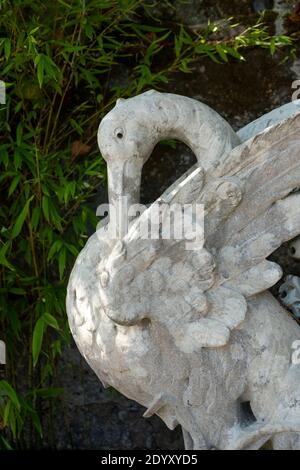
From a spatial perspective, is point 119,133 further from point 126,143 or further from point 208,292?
point 208,292

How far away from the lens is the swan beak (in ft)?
6.90

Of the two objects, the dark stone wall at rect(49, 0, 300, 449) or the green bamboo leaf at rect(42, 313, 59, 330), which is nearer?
the green bamboo leaf at rect(42, 313, 59, 330)

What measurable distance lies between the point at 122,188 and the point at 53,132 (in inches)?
29.2

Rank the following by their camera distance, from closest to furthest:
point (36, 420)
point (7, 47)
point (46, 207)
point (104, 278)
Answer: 1. point (104, 278)
2. point (7, 47)
3. point (46, 207)
4. point (36, 420)

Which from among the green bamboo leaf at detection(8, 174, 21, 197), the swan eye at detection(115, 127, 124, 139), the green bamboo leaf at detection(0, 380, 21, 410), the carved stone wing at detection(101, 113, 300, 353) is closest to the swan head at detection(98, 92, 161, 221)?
the swan eye at detection(115, 127, 124, 139)

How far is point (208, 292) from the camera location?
6.82ft

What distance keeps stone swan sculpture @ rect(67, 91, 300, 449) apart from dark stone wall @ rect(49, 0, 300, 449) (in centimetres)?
70

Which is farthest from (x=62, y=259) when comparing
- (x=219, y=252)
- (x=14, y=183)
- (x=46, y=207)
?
(x=219, y=252)

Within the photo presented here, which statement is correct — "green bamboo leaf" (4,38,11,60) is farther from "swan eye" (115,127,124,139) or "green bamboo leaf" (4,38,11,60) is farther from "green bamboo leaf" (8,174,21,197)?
"swan eye" (115,127,124,139)

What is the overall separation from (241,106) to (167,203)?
87 cm

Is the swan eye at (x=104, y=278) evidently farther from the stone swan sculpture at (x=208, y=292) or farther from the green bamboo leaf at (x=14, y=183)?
the green bamboo leaf at (x=14, y=183)

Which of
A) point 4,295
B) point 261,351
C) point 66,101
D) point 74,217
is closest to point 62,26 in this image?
point 66,101

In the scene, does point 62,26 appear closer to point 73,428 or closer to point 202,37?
point 202,37

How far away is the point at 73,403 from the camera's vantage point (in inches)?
114
